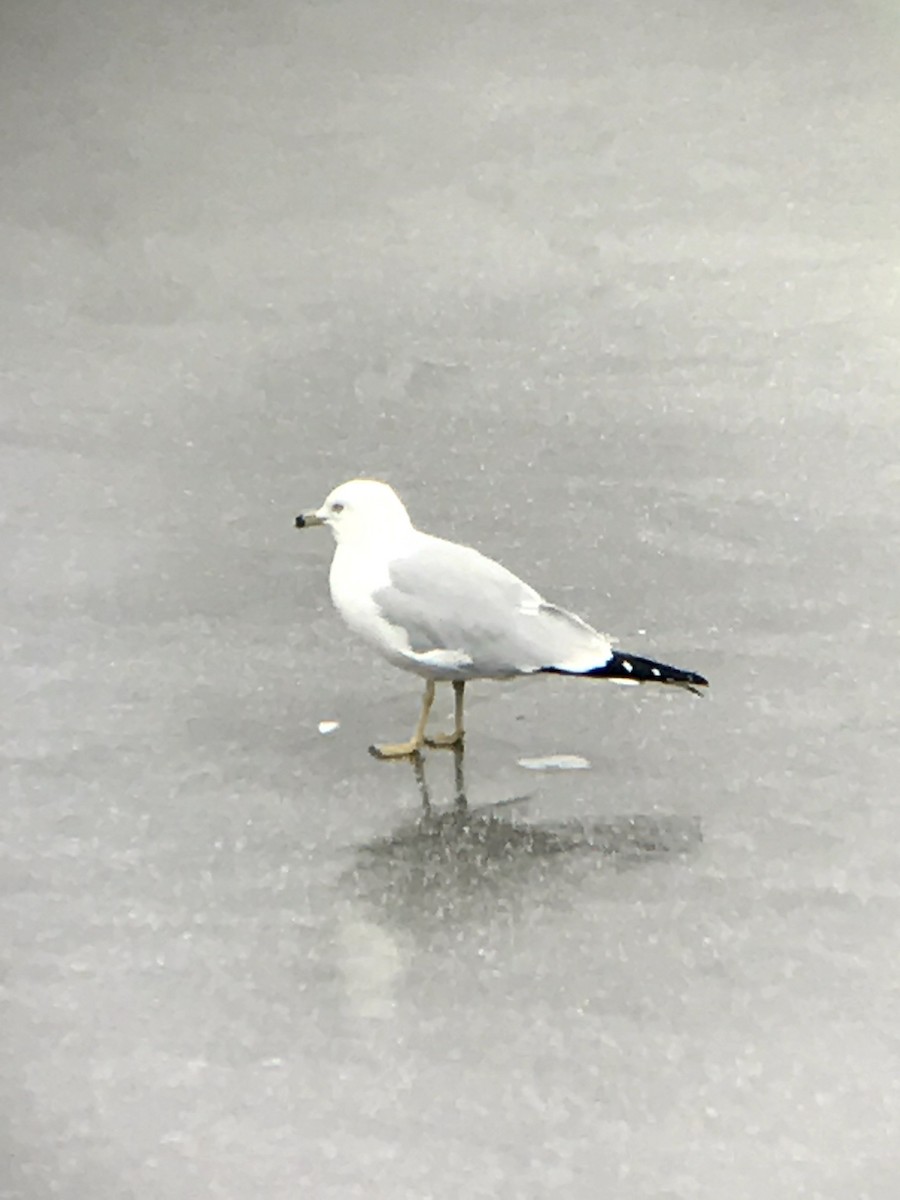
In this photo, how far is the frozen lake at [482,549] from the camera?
102 cm

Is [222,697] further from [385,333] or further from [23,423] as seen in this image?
[385,333]

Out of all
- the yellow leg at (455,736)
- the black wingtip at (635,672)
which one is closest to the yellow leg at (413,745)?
the yellow leg at (455,736)

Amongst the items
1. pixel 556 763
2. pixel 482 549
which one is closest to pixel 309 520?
pixel 556 763

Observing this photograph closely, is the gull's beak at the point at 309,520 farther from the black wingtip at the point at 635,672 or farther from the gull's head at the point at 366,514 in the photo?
the black wingtip at the point at 635,672

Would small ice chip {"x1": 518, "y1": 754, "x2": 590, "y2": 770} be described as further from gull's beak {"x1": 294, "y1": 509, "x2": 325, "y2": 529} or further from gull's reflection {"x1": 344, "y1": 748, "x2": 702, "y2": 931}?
gull's beak {"x1": 294, "y1": 509, "x2": 325, "y2": 529}

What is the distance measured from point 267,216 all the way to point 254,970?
1.49 metres

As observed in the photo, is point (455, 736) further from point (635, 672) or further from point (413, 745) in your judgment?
point (635, 672)

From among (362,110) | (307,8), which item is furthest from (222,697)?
(307,8)

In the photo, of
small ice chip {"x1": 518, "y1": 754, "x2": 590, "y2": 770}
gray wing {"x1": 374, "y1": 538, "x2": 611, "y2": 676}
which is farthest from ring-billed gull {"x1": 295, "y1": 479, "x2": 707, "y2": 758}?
small ice chip {"x1": 518, "y1": 754, "x2": 590, "y2": 770}

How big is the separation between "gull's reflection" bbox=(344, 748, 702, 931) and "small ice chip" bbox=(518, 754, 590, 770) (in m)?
0.05

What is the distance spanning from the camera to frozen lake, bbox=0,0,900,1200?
1.02 m

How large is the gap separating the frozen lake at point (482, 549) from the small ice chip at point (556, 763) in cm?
1

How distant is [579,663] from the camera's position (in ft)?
4.13

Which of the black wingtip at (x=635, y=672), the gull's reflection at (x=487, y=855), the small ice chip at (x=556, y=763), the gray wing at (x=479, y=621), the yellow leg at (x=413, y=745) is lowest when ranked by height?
the gull's reflection at (x=487, y=855)
